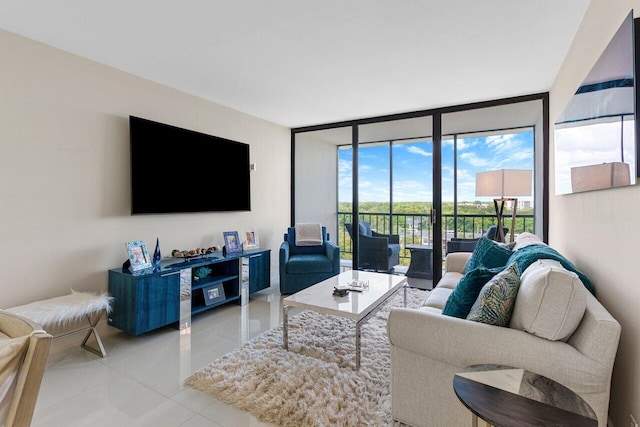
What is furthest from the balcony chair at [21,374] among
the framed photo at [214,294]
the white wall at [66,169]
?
the framed photo at [214,294]

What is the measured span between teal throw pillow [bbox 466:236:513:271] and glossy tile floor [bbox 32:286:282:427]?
186cm

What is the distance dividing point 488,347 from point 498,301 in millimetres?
212

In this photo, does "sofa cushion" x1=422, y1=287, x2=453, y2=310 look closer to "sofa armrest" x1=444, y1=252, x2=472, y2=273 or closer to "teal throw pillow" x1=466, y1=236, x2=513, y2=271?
"teal throw pillow" x1=466, y1=236, x2=513, y2=271

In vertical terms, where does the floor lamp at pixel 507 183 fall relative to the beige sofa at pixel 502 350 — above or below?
above

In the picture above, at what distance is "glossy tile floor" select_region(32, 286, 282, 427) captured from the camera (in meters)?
1.65

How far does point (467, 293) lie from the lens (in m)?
1.63

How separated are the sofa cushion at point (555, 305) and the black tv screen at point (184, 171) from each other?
3.06 metres

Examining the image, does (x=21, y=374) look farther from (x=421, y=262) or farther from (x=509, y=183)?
(x=421, y=262)

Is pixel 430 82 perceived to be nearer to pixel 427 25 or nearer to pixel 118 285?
pixel 427 25

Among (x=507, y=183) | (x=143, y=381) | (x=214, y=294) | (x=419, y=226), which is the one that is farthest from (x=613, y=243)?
(x=419, y=226)

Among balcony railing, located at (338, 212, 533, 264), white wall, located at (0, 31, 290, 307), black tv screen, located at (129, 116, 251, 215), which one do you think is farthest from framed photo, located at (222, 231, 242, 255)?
balcony railing, located at (338, 212, 533, 264)

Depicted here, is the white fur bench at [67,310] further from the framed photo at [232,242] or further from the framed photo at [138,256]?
the framed photo at [232,242]

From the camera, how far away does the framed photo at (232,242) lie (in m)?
3.57

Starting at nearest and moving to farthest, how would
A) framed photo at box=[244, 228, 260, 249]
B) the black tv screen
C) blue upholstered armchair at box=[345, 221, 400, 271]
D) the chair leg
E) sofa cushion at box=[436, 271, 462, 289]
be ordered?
1. the chair leg
2. sofa cushion at box=[436, 271, 462, 289]
3. the black tv screen
4. framed photo at box=[244, 228, 260, 249]
5. blue upholstered armchair at box=[345, 221, 400, 271]
